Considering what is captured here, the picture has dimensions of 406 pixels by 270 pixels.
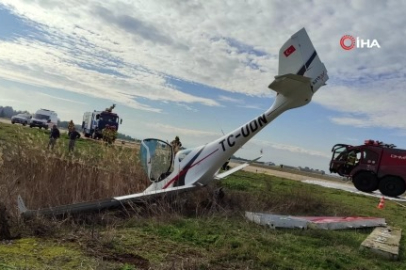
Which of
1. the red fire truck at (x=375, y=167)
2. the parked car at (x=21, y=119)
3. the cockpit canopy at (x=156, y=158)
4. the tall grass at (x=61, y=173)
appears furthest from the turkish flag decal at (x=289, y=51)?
the parked car at (x=21, y=119)

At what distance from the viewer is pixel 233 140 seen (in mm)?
8703

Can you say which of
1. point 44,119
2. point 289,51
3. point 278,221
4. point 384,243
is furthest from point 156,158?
point 44,119

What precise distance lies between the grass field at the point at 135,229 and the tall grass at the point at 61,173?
2cm

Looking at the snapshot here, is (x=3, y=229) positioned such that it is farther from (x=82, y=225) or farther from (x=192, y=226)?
Answer: (x=192, y=226)

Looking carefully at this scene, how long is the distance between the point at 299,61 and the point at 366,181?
13.5m

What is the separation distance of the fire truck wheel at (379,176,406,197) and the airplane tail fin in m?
13.1

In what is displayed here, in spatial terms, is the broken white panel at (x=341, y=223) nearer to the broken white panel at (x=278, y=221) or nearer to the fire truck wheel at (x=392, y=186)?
the broken white panel at (x=278, y=221)

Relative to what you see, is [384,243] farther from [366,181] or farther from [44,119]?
[44,119]

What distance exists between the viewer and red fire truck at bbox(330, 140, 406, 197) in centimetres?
1902

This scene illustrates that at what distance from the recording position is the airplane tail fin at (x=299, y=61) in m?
8.24

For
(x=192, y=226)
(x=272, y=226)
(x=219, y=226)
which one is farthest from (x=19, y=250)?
(x=272, y=226)

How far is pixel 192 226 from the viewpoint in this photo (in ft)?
20.1

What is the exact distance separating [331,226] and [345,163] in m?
13.8

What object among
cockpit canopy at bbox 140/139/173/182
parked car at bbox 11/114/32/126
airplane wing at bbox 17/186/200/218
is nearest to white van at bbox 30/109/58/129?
parked car at bbox 11/114/32/126
